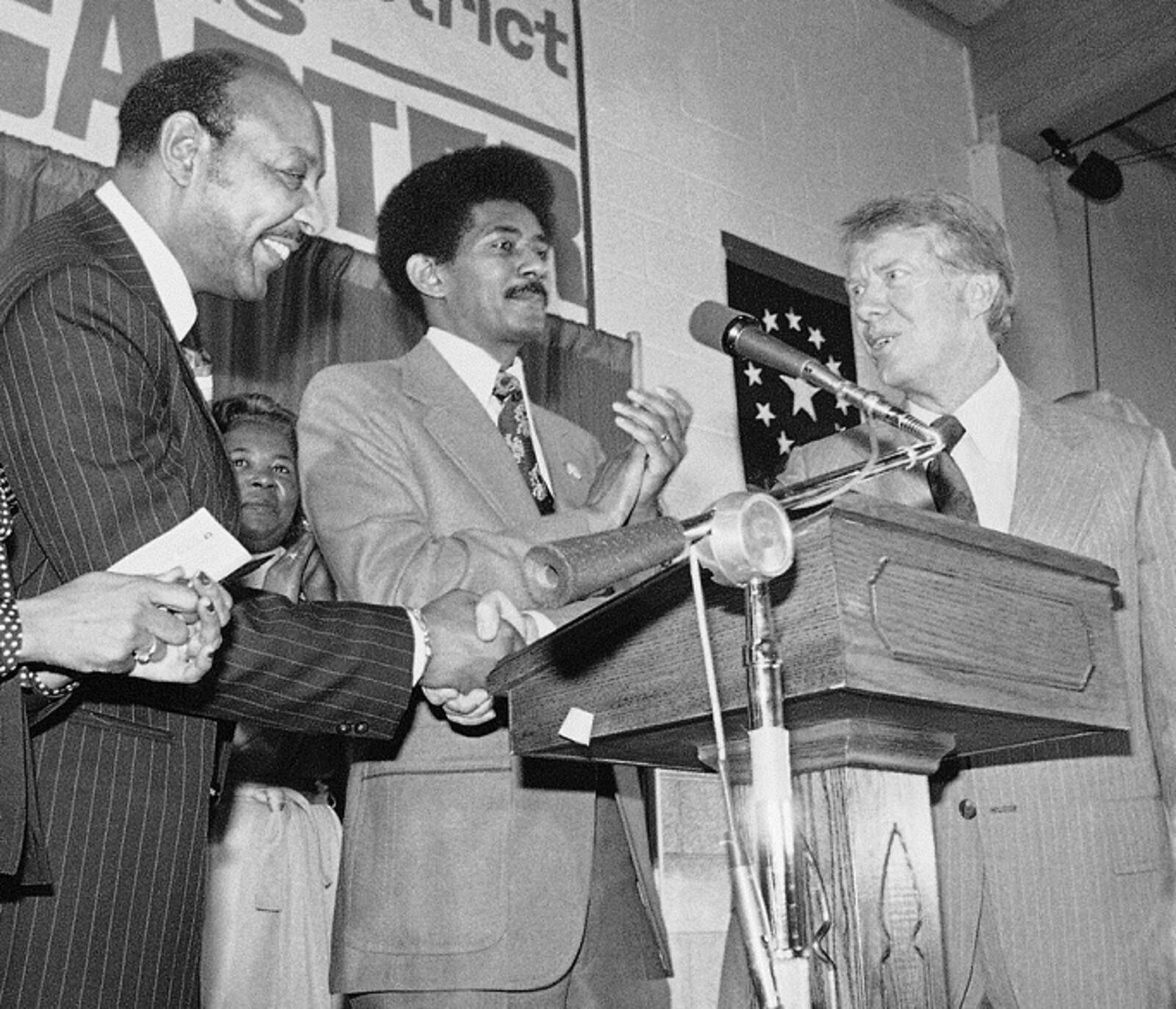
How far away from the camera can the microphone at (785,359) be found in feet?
5.17

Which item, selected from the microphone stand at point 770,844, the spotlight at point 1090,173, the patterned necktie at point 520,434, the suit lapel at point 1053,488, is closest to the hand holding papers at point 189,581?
the microphone stand at point 770,844

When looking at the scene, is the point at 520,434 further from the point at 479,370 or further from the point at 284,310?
the point at 284,310

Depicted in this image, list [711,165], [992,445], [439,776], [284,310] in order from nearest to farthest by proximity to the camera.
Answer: [439,776] → [992,445] → [284,310] → [711,165]

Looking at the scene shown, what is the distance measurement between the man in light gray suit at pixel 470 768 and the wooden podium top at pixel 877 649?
14.8 inches

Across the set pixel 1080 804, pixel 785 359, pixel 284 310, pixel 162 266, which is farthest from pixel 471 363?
pixel 1080 804

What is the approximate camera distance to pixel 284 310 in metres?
3.37

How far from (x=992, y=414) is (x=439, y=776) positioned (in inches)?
44.2

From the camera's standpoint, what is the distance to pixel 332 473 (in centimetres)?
210

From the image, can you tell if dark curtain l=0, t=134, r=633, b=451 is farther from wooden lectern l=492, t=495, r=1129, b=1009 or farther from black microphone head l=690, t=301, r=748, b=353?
wooden lectern l=492, t=495, r=1129, b=1009

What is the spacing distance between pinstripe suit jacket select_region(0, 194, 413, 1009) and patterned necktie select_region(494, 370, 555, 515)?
645 millimetres

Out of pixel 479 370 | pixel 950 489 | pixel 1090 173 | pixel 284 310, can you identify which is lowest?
pixel 950 489

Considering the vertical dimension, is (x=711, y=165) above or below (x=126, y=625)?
above

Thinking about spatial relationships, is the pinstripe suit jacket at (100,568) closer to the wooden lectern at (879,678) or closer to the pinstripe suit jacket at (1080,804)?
the wooden lectern at (879,678)

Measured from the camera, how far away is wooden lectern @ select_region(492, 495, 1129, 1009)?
3.85 feet
